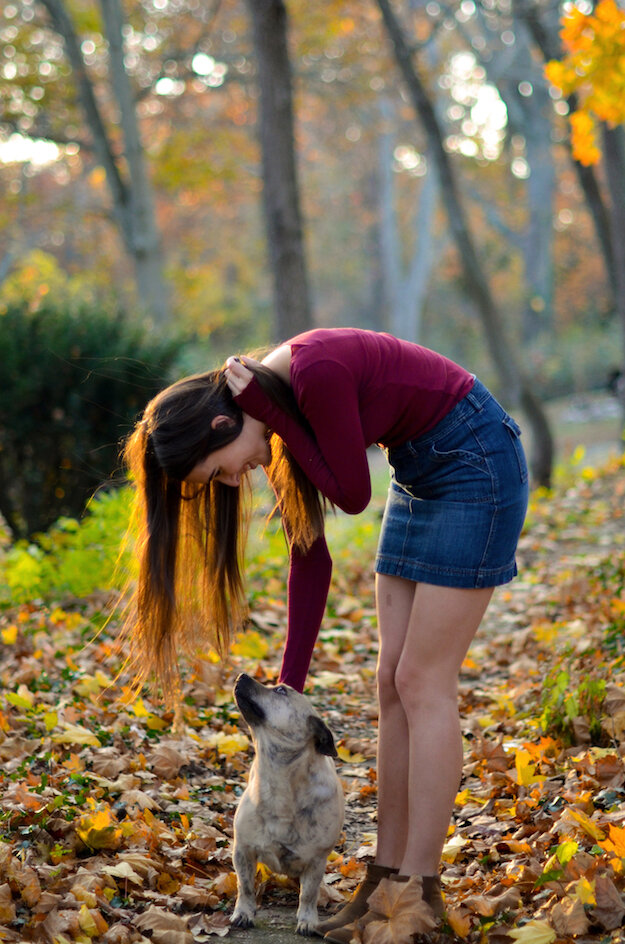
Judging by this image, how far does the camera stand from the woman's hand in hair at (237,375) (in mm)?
2801

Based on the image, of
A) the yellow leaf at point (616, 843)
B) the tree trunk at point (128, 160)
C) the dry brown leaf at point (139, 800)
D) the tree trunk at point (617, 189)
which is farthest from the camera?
the tree trunk at point (128, 160)

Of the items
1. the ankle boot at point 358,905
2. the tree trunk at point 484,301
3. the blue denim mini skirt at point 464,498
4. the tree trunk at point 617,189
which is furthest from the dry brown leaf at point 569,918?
the tree trunk at point 484,301

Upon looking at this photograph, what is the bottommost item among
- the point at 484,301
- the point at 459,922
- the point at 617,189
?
the point at 459,922

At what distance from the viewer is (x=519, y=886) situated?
2982 mm

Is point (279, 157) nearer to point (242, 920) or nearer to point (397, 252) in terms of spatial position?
point (242, 920)

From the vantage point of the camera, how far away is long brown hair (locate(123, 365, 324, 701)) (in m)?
2.85

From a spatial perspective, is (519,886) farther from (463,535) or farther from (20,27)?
(20,27)

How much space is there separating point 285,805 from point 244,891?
309 mm

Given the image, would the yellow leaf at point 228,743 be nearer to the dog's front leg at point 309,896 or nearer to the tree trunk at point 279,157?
the dog's front leg at point 309,896

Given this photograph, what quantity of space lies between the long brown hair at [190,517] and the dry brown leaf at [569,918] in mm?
1266

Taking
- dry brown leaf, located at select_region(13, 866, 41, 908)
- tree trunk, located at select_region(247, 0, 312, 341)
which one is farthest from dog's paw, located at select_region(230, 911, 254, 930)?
tree trunk, located at select_region(247, 0, 312, 341)

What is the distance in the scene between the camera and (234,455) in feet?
9.44

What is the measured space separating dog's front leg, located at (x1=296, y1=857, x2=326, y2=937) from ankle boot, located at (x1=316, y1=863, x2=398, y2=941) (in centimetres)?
4

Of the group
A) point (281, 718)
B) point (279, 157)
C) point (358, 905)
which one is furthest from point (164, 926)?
point (279, 157)
